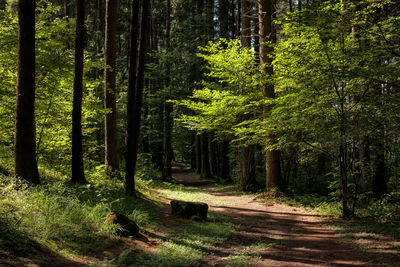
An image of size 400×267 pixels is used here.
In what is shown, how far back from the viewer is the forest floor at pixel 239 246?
4.78 m

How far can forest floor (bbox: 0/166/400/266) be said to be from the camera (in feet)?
15.7

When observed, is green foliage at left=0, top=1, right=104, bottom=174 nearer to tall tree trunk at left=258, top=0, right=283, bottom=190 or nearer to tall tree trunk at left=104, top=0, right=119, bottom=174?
tall tree trunk at left=104, top=0, right=119, bottom=174

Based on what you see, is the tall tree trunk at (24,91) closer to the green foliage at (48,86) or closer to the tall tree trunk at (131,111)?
the green foliage at (48,86)

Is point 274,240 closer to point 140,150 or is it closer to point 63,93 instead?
point 63,93

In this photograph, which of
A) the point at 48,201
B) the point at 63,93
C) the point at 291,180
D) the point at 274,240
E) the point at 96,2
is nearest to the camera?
the point at 48,201

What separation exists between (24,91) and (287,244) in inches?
299

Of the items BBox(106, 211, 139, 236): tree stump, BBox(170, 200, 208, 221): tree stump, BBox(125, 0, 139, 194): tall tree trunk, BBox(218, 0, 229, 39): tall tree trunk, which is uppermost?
BBox(218, 0, 229, 39): tall tree trunk

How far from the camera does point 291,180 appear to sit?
1831 cm

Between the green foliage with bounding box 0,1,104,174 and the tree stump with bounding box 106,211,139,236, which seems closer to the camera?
the tree stump with bounding box 106,211,139,236

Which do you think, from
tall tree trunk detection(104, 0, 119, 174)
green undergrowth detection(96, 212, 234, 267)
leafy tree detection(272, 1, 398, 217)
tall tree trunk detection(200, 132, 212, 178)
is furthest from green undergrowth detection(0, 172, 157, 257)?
tall tree trunk detection(200, 132, 212, 178)

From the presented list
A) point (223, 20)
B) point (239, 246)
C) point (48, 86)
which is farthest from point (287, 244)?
point (223, 20)

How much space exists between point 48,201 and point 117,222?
1.58m

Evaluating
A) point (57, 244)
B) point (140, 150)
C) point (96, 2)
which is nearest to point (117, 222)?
point (57, 244)

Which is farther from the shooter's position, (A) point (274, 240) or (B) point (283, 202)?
(B) point (283, 202)
